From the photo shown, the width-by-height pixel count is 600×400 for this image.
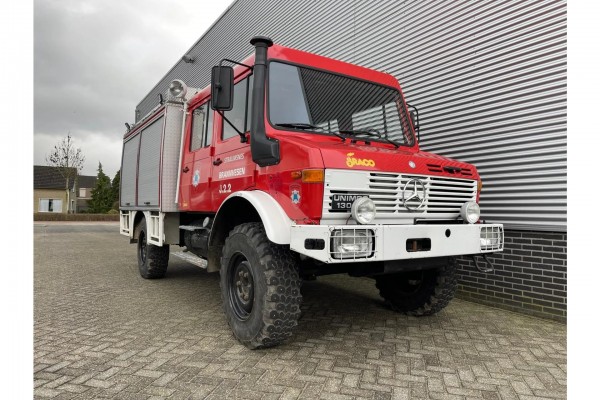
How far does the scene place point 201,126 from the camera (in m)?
5.25

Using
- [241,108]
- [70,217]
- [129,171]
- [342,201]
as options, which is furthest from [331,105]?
[70,217]

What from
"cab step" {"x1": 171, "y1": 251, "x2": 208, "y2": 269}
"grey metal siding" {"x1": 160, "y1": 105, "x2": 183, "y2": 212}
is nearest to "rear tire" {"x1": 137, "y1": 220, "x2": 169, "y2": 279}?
"grey metal siding" {"x1": 160, "y1": 105, "x2": 183, "y2": 212}

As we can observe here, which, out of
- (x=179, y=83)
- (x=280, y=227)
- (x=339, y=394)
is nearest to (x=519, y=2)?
(x=280, y=227)

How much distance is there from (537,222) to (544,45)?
2.08 meters

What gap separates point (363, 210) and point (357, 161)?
1.36 ft

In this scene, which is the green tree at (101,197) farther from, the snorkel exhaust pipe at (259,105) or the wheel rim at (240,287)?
the snorkel exhaust pipe at (259,105)

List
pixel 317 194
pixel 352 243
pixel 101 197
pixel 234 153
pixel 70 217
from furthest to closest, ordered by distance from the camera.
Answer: pixel 101 197
pixel 70 217
pixel 234 153
pixel 317 194
pixel 352 243

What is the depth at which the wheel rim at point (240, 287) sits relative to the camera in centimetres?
355

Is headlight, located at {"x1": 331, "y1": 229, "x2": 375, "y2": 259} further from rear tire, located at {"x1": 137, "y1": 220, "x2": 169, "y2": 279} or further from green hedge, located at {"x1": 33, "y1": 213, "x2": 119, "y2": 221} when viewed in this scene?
green hedge, located at {"x1": 33, "y1": 213, "x2": 119, "y2": 221}

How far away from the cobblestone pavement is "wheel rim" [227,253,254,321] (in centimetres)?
31

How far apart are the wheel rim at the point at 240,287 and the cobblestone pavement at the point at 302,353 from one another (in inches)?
12.1

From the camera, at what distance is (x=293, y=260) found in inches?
131

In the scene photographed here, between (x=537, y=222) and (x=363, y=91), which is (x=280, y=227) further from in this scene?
(x=537, y=222)

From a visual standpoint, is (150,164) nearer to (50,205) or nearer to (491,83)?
(491,83)
